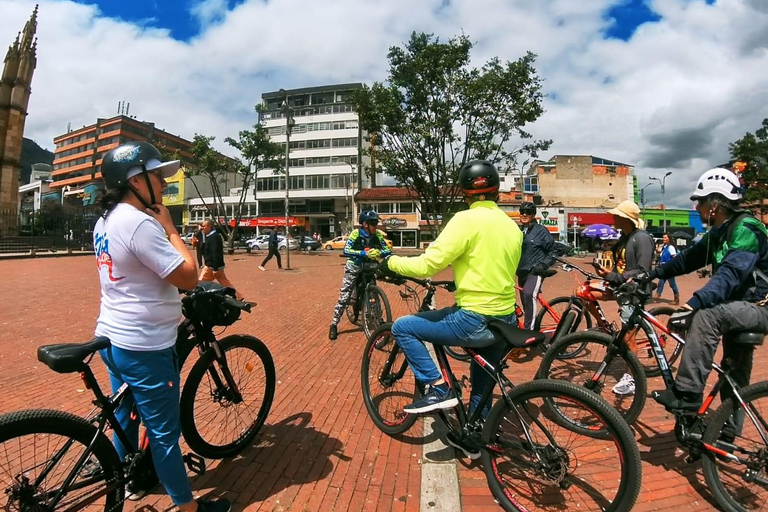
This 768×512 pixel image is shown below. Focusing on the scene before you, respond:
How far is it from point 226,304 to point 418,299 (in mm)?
3179

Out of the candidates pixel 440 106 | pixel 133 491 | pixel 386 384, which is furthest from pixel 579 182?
pixel 133 491

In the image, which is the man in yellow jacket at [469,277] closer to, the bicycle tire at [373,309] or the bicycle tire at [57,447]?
the bicycle tire at [57,447]

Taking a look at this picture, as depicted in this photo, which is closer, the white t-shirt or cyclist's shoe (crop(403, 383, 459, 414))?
the white t-shirt

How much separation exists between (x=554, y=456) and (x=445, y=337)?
864 millimetres

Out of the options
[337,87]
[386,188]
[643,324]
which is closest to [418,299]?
[643,324]

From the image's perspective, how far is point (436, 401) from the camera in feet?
8.82

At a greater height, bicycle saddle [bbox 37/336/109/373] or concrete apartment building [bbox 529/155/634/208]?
concrete apartment building [bbox 529/155/634/208]

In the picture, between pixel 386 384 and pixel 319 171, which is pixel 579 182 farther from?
pixel 386 384

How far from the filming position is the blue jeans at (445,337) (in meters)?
2.58

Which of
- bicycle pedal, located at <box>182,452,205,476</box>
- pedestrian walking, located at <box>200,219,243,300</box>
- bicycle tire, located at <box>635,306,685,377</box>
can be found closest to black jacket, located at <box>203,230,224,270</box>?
pedestrian walking, located at <box>200,219,243,300</box>

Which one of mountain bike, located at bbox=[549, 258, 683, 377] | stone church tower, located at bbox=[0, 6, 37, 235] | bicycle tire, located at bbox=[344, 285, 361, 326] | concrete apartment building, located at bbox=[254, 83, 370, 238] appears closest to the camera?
mountain bike, located at bbox=[549, 258, 683, 377]

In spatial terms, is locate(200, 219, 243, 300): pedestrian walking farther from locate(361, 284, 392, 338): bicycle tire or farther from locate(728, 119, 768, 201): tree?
locate(728, 119, 768, 201): tree

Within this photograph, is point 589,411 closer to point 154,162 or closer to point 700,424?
point 700,424

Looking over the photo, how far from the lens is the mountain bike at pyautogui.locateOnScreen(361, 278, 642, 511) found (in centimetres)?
207
